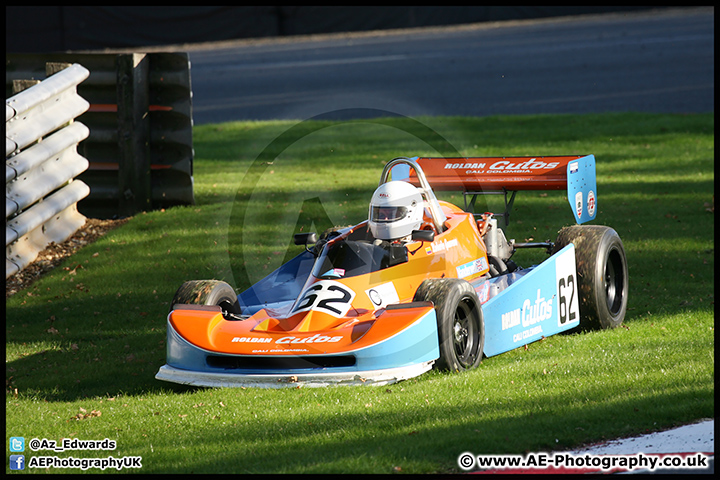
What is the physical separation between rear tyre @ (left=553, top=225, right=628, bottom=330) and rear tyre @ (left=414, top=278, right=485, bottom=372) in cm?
152

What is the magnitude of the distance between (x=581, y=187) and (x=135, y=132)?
6141 mm

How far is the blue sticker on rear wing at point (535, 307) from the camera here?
288 inches

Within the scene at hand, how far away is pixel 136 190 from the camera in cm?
1239

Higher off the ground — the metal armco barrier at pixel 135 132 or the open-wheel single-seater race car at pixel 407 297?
the metal armco barrier at pixel 135 132

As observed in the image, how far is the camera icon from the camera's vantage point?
18.4 feet

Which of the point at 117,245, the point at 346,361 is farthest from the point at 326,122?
the point at 346,361

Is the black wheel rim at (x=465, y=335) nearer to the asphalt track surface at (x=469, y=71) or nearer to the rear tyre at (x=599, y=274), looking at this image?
the rear tyre at (x=599, y=274)

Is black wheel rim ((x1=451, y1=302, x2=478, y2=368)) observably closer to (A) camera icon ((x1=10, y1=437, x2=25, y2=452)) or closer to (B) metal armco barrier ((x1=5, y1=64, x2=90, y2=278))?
(A) camera icon ((x1=10, y1=437, x2=25, y2=452))

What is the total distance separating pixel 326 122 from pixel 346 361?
543 inches

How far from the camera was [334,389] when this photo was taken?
6.34 meters

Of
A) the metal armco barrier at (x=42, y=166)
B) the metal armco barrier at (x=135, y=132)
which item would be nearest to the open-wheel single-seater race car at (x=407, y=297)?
the metal armco barrier at (x=42, y=166)

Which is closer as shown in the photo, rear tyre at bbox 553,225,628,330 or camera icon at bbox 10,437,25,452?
camera icon at bbox 10,437,25,452

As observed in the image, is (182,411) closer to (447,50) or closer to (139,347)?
(139,347)

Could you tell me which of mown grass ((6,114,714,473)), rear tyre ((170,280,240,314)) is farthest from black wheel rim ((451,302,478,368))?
rear tyre ((170,280,240,314))
